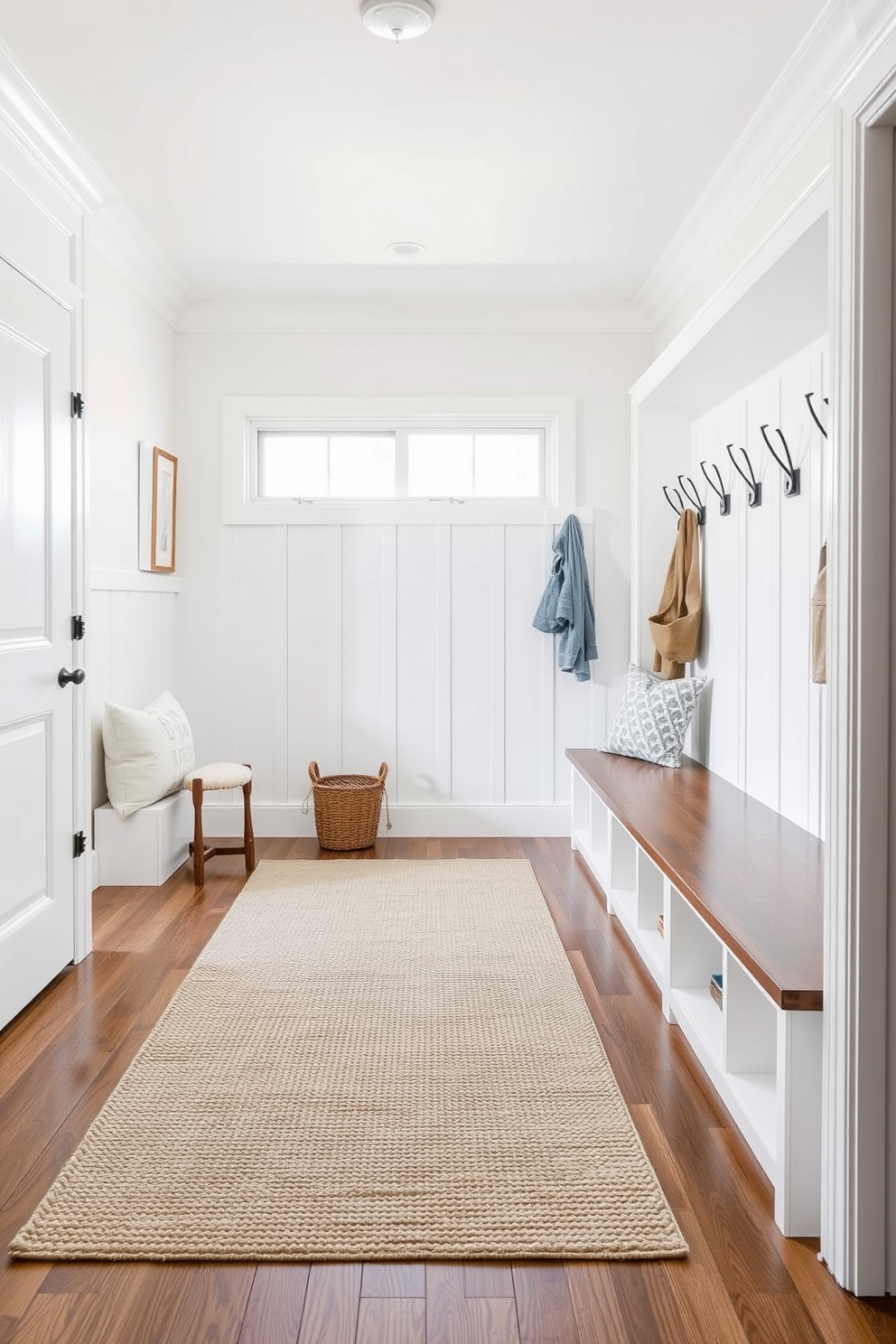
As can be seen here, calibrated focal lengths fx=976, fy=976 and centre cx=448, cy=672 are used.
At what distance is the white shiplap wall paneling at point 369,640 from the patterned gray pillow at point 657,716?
1.22 m

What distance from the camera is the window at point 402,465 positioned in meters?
4.77

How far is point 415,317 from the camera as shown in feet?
15.1

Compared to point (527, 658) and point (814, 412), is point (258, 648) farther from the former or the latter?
point (814, 412)

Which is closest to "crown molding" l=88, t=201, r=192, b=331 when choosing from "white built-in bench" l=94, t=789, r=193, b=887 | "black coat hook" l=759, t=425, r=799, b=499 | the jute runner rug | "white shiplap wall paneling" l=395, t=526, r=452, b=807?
"white shiplap wall paneling" l=395, t=526, r=452, b=807

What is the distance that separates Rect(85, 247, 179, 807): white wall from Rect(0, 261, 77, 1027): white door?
587 mm

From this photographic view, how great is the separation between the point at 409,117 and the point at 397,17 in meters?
0.53

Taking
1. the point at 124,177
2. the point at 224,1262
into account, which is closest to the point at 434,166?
the point at 124,177

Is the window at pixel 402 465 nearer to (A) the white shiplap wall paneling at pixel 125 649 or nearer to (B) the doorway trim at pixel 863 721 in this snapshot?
(A) the white shiplap wall paneling at pixel 125 649

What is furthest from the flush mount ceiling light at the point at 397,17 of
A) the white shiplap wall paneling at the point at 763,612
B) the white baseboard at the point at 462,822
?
the white baseboard at the point at 462,822

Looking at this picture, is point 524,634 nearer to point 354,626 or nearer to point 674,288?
point 354,626

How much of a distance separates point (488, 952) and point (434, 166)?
2.56 m

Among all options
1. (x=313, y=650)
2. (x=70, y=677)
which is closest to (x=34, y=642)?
(x=70, y=677)

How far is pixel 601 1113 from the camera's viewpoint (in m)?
2.07

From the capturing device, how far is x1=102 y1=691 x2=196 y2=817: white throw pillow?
12.3ft
